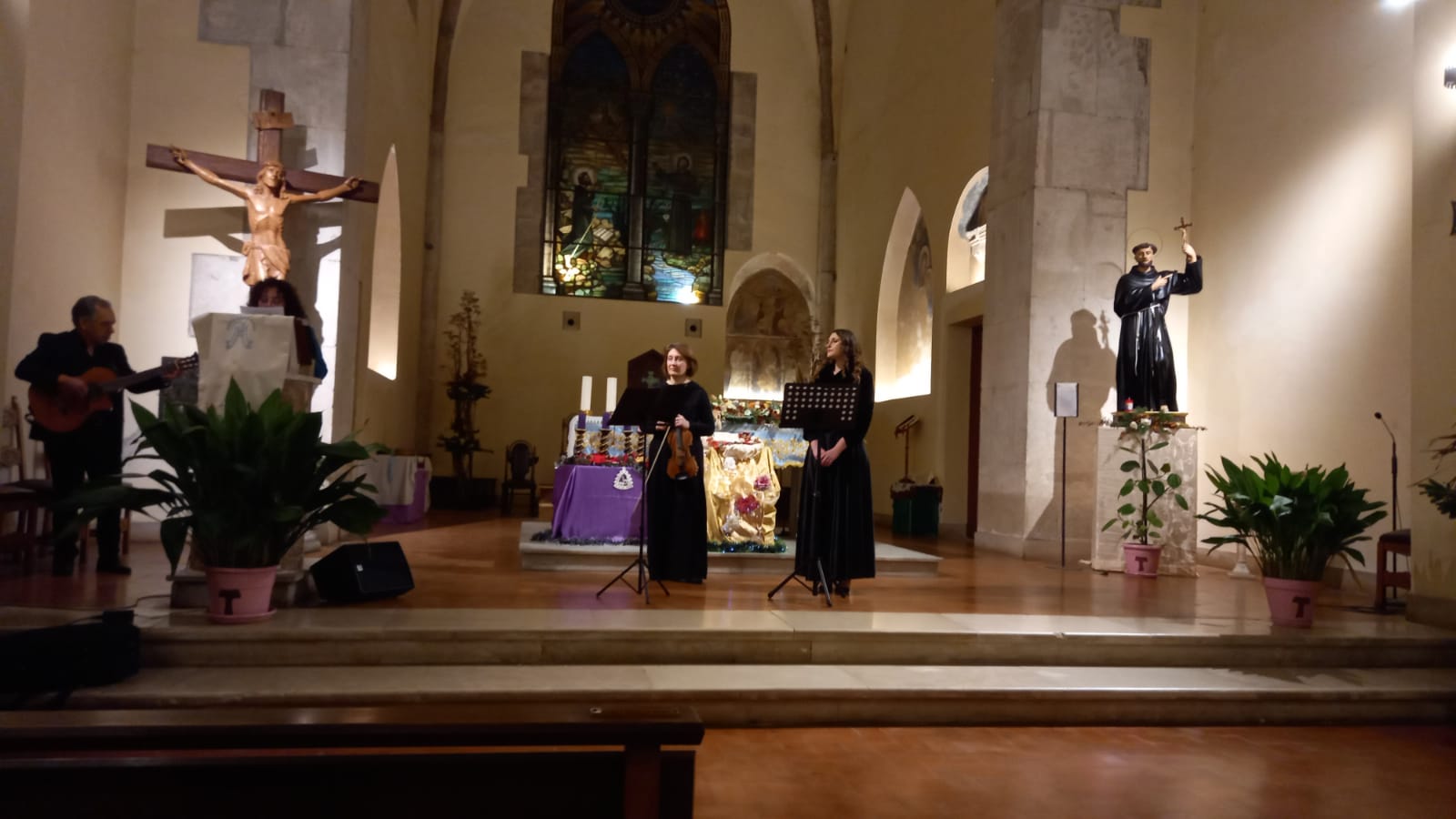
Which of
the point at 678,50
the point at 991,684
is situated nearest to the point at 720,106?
the point at 678,50

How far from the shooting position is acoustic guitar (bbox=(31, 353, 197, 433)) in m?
5.15

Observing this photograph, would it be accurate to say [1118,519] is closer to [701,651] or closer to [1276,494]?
[1276,494]

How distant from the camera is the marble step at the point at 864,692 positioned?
3600 millimetres

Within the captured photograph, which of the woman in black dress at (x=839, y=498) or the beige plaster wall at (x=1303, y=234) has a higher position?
the beige plaster wall at (x=1303, y=234)

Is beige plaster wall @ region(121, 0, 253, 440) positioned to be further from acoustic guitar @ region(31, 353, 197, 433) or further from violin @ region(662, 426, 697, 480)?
violin @ region(662, 426, 697, 480)

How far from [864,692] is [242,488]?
106 inches

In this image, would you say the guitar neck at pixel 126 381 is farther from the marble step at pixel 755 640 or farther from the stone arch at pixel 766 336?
the stone arch at pixel 766 336

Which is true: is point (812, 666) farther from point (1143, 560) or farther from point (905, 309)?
point (905, 309)

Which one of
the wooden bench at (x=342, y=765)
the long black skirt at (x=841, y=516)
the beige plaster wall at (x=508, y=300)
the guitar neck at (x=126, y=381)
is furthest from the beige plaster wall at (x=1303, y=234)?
the beige plaster wall at (x=508, y=300)

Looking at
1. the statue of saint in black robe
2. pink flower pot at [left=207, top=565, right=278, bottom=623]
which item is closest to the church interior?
pink flower pot at [left=207, top=565, right=278, bottom=623]

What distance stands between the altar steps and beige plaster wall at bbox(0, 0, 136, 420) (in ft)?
11.1

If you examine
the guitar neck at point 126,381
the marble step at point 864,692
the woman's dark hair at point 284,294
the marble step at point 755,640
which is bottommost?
the marble step at point 864,692

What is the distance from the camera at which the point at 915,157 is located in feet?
41.5

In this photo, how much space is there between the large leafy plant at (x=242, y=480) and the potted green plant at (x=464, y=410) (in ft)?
28.8
